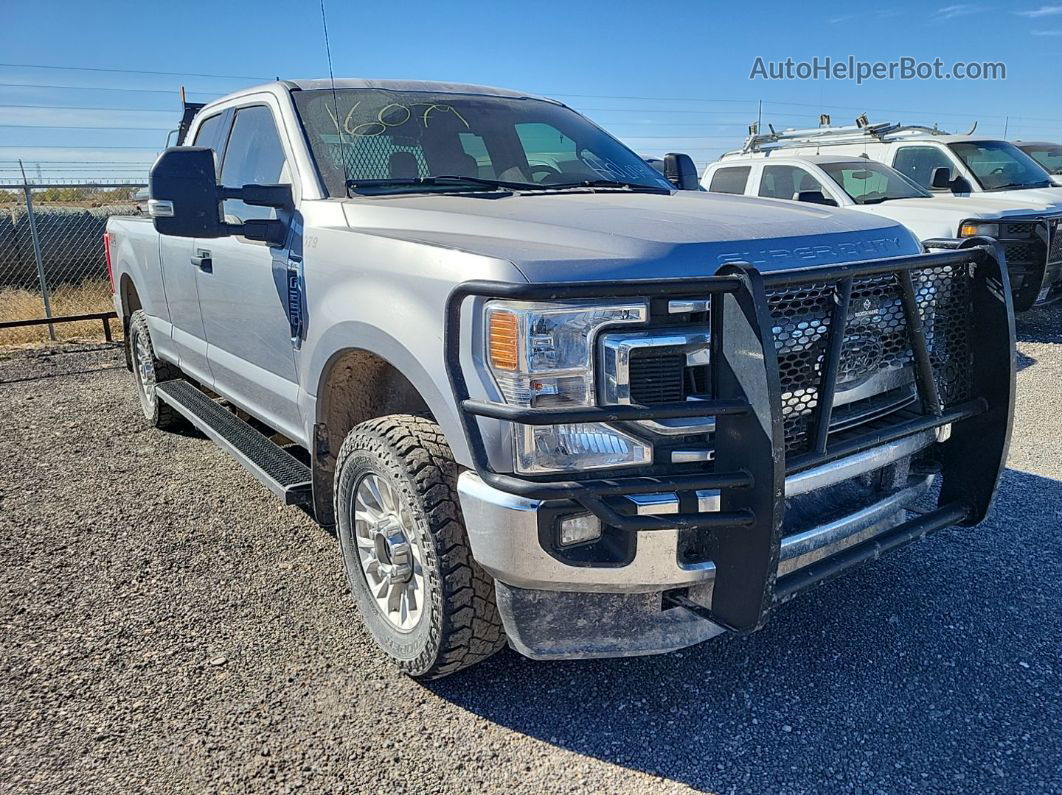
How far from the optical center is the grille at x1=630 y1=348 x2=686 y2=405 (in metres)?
2.19

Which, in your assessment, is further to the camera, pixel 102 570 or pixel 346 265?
pixel 102 570

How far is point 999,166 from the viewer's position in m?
10.3

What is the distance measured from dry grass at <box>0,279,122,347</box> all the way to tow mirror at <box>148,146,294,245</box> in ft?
26.5

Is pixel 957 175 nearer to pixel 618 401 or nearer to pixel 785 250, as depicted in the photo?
pixel 785 250

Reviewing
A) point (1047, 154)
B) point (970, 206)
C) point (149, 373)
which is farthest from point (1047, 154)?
point (149, 373)

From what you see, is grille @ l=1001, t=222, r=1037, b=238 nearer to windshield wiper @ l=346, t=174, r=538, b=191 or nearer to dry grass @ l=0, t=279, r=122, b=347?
windshield wiper @ l=346, t=174, r=538, b=191

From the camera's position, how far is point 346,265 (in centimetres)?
289

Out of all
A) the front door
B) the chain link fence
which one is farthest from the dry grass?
the front door

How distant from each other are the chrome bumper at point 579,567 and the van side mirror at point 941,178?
343 inches

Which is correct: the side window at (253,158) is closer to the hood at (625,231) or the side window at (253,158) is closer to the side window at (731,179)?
the hood at (625,231)

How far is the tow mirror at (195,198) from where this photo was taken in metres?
3.06

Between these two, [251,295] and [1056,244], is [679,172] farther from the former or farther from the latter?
[1056,244]

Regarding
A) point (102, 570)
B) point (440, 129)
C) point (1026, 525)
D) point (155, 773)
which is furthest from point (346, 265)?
point (1026, 525)

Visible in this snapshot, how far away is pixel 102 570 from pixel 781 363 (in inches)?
→ 121
